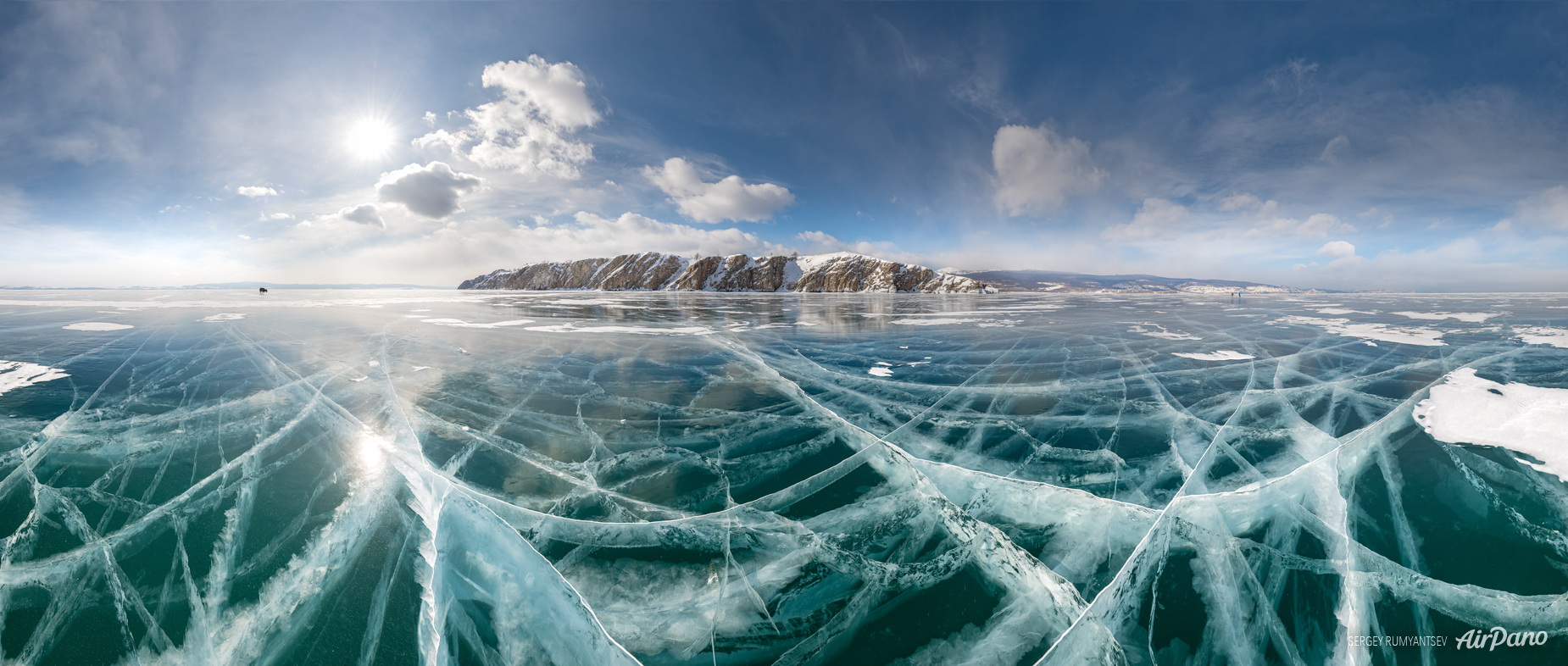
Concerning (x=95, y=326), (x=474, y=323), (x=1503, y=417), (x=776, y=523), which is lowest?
(x=776, y=523)

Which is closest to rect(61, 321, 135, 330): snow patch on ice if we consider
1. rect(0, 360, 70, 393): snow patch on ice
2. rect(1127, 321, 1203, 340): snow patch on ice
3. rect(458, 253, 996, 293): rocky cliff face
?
rect(0, 360, 70, 393): snow patch on ice

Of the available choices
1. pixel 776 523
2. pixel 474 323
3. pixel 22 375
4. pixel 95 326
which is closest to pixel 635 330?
pixel 474 323

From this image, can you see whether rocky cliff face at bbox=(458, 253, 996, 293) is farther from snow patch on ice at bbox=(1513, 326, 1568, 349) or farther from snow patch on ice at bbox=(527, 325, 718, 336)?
snow patch on ice at bbox=(527, 325, 718, 336)

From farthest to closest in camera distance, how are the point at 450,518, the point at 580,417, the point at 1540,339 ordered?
1. the point at 1540,339
2. the point at 580,417
3. the point at 450,518

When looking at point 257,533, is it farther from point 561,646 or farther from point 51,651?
point 561,646

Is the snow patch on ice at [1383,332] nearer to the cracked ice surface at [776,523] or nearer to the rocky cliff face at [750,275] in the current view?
the cracked ice surface at [776,523]

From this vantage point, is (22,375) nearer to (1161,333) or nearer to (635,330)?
(635,330)

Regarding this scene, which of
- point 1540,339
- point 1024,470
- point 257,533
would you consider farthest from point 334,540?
point 1540,339
